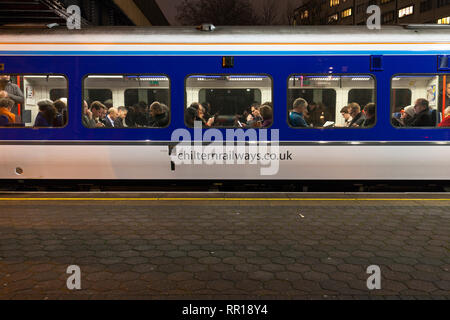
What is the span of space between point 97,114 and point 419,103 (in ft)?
18.8

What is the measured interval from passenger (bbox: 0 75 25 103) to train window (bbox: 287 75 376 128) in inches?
192

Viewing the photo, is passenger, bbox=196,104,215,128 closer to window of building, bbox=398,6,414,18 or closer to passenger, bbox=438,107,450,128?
passenger, bbox=438,107,450,128

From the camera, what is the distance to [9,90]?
8391mm

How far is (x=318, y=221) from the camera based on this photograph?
6461mm

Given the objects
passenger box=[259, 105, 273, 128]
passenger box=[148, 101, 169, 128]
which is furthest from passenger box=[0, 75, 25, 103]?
passenger box=[259, 105, 273, 128]

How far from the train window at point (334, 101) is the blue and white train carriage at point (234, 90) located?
18mm

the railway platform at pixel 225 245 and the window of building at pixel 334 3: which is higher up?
the window of building at pixel 334 3

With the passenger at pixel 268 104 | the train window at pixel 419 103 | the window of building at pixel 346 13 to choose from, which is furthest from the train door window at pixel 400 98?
the window of building at pixel 346 13

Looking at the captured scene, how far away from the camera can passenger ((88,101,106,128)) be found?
823cm

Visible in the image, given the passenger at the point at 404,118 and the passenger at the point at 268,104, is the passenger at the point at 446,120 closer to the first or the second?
the passenger at the point at 404,118

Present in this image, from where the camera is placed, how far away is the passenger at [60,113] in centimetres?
825

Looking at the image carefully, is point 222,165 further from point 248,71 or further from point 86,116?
point 86,116

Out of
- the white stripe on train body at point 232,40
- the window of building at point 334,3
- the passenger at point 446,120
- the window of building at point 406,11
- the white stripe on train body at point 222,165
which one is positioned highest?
the window of building at point 334,3

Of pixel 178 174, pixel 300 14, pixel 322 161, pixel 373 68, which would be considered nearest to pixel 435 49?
pixel 373 68
